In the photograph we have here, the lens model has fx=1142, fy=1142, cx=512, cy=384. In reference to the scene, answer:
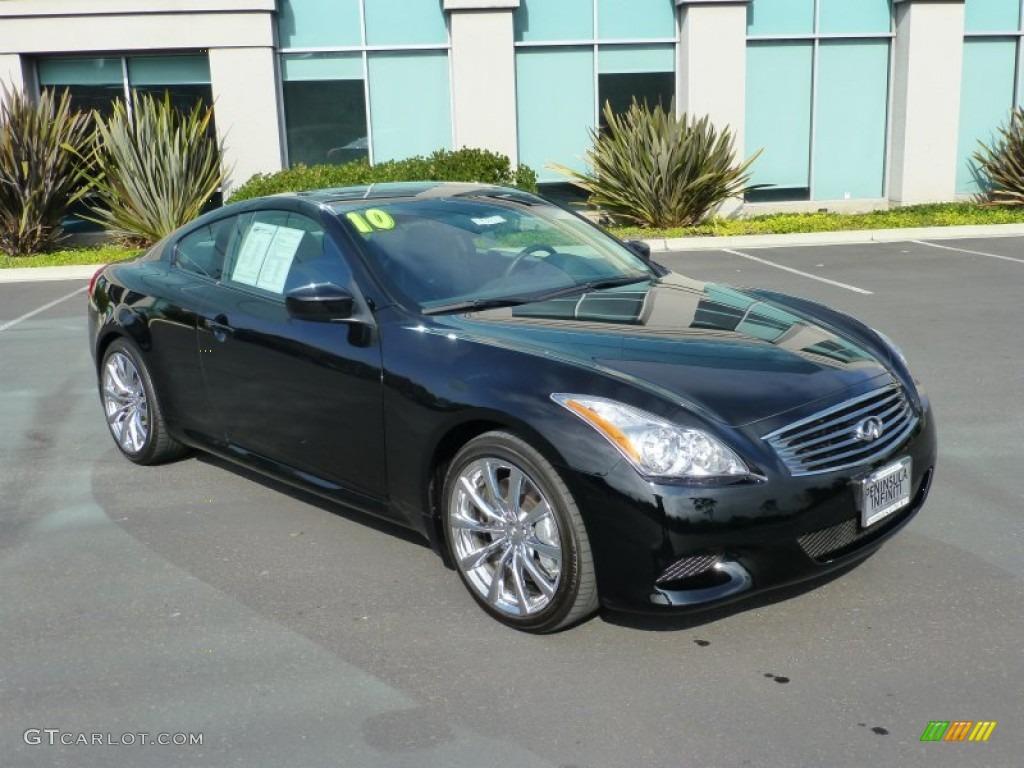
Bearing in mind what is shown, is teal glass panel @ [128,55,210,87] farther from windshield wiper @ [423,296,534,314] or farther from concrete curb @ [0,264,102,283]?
windshield wiper @ [423,296,534,314]

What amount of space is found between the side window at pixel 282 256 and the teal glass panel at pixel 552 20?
44.1 feet

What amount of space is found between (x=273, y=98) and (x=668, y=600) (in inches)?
595

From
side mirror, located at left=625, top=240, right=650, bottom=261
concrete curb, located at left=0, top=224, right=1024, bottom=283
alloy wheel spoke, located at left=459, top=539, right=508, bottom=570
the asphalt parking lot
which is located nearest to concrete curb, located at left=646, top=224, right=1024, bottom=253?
concrete curb, located at left=0, top=224, right=1024, bottom=283

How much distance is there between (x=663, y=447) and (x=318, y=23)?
15.6 m

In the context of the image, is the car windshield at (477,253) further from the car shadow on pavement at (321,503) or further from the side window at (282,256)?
the car shadow on pavement at (321,503)

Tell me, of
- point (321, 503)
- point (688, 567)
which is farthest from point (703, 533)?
point (321, 503)

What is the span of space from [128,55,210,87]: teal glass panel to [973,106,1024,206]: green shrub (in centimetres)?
1242

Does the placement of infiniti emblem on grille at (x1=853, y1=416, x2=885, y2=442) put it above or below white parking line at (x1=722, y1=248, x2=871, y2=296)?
above

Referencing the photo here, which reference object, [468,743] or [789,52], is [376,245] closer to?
[468,743]

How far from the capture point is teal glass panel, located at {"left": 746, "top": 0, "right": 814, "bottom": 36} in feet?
60.3

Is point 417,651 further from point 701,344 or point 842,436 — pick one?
point 842,436

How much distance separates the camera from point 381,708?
3615 mm

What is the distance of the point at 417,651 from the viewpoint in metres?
4.00

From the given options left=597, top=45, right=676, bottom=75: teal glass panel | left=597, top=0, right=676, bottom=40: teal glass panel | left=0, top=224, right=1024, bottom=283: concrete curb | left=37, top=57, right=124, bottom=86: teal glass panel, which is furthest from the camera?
left=597, top=45, right=676, bottom=75: teal glass panel
